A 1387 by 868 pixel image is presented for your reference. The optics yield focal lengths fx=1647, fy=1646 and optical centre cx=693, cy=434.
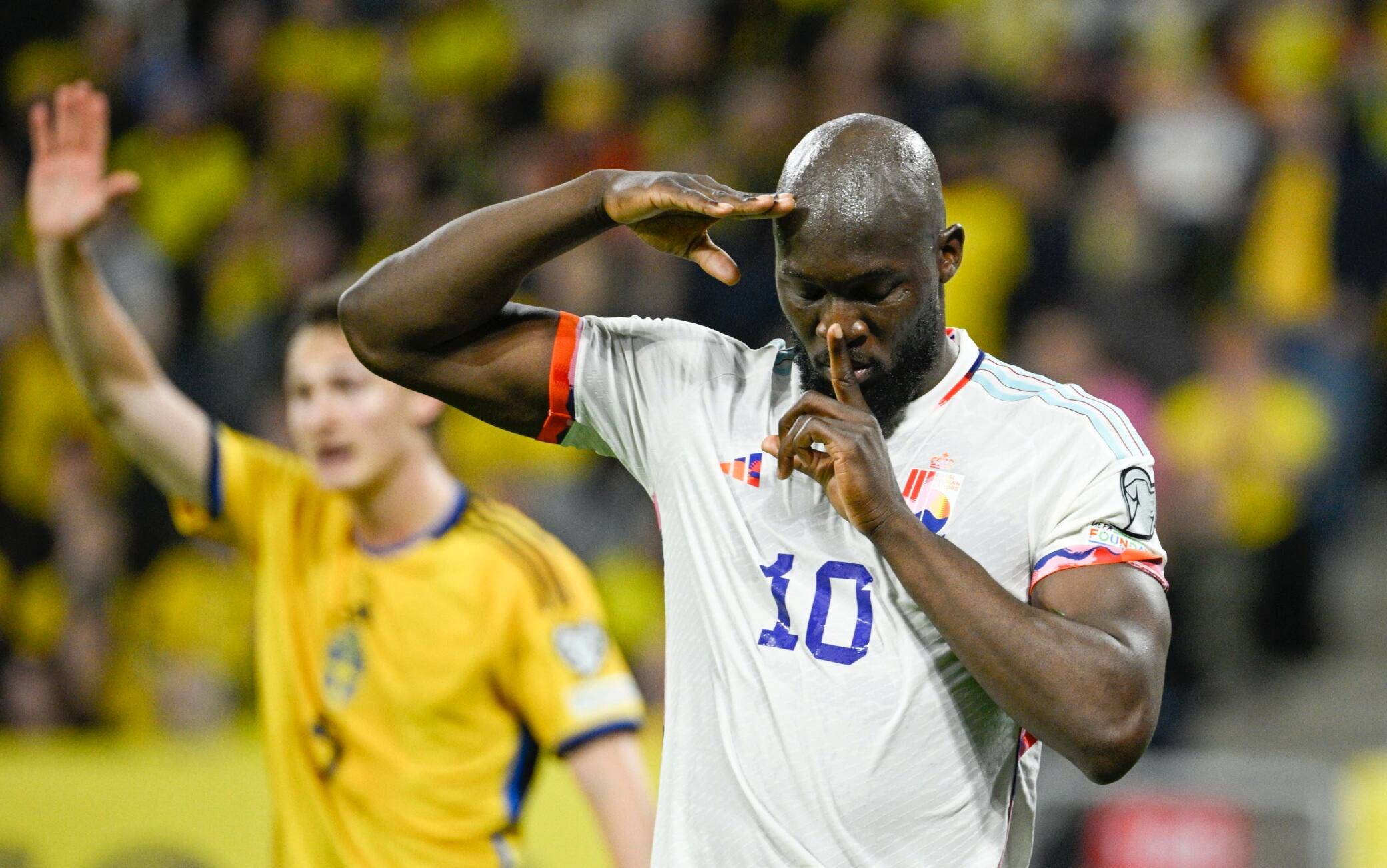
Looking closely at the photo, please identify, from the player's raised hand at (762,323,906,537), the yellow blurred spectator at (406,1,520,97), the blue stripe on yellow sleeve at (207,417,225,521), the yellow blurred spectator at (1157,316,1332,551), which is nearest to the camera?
the player's raised hand at (762,323,906,537)

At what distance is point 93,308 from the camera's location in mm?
4277

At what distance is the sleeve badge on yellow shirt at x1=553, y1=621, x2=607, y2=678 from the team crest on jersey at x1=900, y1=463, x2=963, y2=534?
1589 mm

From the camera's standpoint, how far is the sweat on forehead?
2598 millimetres

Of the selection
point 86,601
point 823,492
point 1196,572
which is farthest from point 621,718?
point 86,601

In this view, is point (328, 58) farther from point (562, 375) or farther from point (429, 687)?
point (562, 375)

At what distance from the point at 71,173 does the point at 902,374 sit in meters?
2.52

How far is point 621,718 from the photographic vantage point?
4.06m

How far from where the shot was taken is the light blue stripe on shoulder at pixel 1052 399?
2637mm

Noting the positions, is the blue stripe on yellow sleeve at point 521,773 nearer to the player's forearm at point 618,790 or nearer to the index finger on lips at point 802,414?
the player's forearm at point 618,790

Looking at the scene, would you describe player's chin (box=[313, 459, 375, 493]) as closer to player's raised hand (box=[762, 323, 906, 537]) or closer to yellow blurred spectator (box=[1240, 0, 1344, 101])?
player's raised hand (box=[762, 323, 906, 537])

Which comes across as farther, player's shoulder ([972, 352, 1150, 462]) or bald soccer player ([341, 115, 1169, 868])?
player's shoulder ([972, 352, 1150, 462])

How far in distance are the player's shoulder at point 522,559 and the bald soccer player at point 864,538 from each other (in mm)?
1315

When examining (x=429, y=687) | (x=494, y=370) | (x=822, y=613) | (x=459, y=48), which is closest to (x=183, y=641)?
(x=429, y=687)

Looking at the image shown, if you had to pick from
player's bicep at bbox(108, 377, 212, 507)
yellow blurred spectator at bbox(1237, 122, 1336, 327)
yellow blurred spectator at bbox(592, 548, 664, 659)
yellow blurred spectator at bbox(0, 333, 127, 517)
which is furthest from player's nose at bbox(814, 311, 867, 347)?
yellow blurred spectator at bbox(0, 333, 127, 517)
